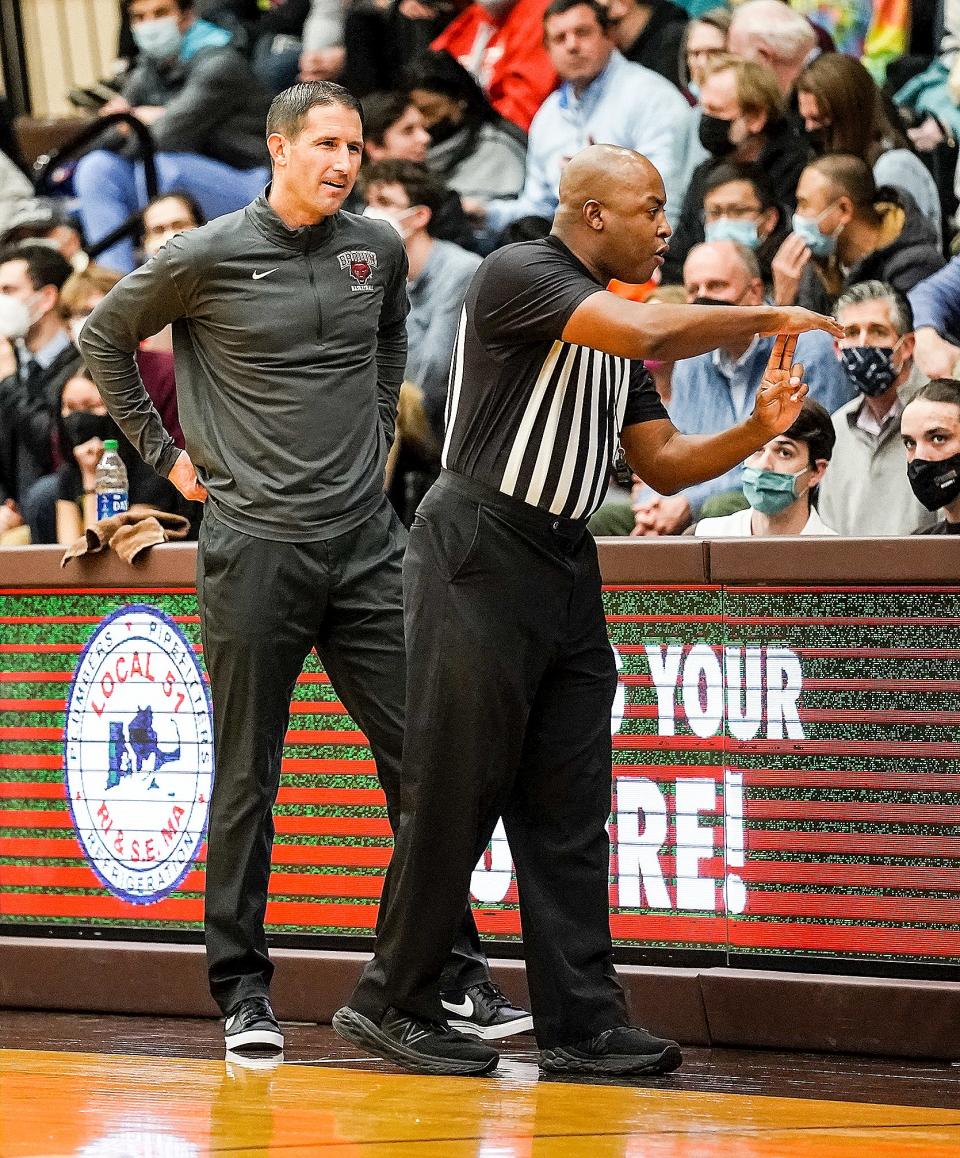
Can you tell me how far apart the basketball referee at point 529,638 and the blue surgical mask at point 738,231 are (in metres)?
3.27

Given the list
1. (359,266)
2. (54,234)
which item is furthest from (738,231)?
(54,234)

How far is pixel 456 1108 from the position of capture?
11.6 feet

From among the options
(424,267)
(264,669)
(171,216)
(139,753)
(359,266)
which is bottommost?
(139,753)

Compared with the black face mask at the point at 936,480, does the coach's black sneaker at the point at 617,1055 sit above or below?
below

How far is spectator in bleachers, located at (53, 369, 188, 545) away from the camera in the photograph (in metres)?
6.88

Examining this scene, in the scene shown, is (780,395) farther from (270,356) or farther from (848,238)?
(848,238)

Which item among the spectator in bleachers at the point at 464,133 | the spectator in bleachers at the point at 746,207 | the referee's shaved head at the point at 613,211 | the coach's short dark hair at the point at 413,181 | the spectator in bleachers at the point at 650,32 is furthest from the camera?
the spectator in bleachers at the point at 464,133

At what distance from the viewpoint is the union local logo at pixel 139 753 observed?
16.7 ft

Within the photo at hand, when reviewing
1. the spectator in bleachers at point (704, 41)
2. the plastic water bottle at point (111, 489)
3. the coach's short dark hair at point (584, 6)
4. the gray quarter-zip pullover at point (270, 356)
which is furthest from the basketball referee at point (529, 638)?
the coach's short dark hair at point (584, 6)

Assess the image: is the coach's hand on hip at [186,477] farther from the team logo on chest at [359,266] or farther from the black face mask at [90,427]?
the black face mask at [90,427]

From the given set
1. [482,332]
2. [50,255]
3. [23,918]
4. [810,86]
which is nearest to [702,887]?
[482,332]

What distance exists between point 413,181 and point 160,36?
111 inches

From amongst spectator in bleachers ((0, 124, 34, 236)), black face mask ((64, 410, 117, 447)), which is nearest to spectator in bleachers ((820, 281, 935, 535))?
black face mask ((64, 410, 117, 447))

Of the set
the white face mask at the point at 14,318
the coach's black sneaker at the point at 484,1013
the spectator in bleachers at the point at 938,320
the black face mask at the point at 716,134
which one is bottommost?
the coach's black sneaker at the point at 484,1013
